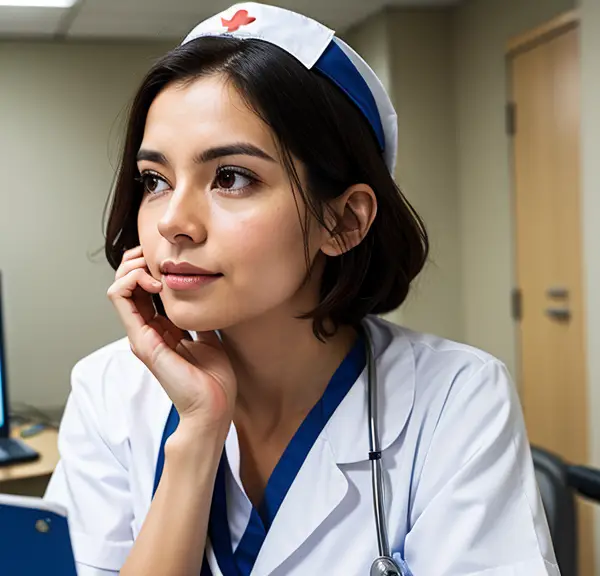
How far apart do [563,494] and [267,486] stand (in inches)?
20.8

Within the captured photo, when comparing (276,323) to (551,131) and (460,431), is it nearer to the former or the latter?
(460,431)

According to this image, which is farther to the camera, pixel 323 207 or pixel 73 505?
pixel 73 505

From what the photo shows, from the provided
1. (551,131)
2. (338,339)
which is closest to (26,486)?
(338,339)

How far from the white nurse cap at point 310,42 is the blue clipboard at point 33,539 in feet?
1.84

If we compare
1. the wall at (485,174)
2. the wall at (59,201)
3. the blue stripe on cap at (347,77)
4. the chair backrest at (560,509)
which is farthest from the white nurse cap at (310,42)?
the wall at (485,174)

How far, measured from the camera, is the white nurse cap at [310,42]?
933mm

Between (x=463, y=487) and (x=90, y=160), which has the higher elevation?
(x=90, y=160)

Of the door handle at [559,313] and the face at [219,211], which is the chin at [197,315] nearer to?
the face at [219,211]

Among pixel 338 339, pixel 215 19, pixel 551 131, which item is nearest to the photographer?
→ pixel 215 19

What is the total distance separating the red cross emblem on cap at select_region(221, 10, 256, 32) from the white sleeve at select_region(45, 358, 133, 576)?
0.51m

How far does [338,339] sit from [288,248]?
9.2 inches

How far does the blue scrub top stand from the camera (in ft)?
3.27

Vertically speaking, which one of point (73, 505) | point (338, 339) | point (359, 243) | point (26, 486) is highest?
point (359, 243)

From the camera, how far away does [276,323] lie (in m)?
1.04
